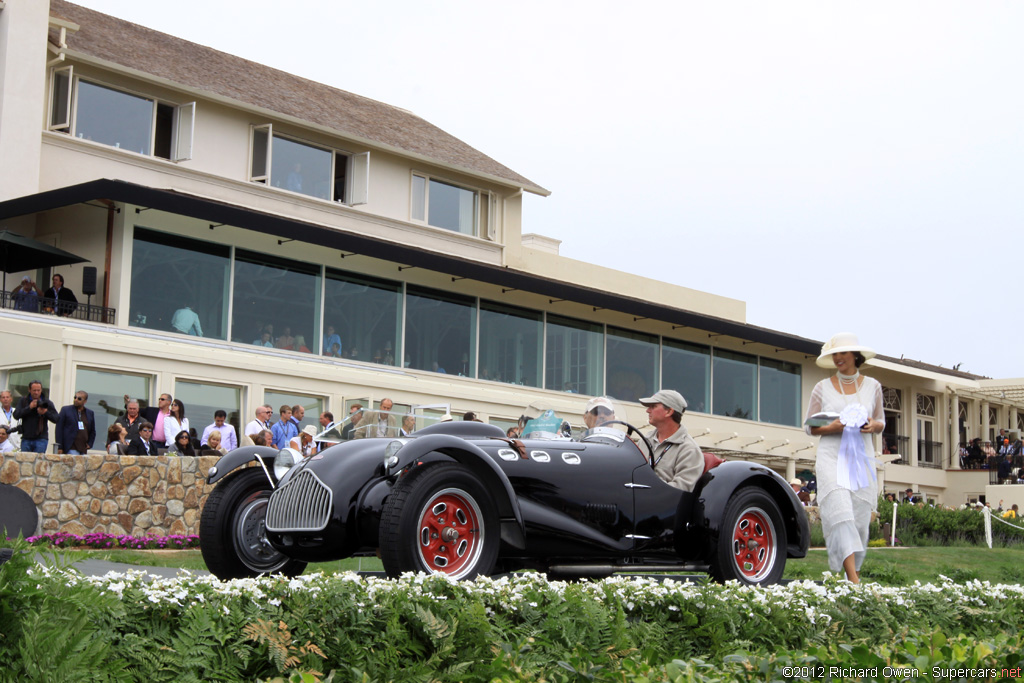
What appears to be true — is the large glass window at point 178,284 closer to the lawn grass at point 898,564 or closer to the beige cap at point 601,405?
the lawn grass at point 898,564

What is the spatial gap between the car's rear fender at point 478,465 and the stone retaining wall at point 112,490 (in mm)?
8936

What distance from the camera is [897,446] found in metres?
40.3

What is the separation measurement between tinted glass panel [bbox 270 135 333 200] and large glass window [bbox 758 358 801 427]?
14.8m

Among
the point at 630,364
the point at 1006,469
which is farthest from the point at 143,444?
the point at 1006,469

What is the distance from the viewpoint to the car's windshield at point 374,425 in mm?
8812

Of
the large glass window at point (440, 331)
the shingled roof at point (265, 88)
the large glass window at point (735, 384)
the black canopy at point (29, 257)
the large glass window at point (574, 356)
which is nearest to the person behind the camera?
the black canopy at point (29, 257)

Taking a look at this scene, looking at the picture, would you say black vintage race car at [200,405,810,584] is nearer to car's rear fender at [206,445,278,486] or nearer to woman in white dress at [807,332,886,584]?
car's rear fender at [206,445,278,486]

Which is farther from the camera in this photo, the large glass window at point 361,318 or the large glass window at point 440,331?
the large glass window at point 440,331

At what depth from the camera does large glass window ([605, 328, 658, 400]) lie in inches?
1166

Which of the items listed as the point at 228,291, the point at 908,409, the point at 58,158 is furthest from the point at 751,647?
the point at 908,409

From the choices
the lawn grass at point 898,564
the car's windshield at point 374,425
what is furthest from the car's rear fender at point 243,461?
the lawn grass at point 898,564

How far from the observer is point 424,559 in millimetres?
6469

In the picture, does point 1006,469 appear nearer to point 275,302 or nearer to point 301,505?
point 275,302

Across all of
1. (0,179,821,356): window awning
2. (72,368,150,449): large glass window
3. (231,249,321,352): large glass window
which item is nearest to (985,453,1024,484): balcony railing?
(0,179,821,356): window awning
